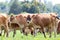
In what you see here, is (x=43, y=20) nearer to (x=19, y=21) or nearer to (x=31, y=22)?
(x=31, y=22)

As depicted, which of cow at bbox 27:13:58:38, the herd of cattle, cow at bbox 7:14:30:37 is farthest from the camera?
cow at bbox 7:14:30:37

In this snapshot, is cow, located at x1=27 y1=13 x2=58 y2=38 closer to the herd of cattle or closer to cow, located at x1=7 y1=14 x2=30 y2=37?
the herd of cattle

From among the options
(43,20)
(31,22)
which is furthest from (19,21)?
(43,20)

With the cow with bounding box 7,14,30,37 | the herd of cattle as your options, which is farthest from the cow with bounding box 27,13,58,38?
the cow with bounding box 7,14,30,37

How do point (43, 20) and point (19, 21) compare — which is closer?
point (43, 20)

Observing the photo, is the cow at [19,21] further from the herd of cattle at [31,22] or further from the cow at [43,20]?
the cow at [43,20]

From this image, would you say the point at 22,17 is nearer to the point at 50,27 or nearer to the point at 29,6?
the point at 50,27

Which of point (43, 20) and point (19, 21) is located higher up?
point (43, 20)

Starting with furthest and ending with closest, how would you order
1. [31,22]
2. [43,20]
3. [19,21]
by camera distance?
[19,21], [31,22], [43,20]

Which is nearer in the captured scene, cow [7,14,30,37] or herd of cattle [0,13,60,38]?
herd of cattle [0,13,60,38]

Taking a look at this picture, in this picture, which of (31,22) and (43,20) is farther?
(31,22)

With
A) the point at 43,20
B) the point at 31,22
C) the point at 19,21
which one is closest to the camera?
the point at 43,20

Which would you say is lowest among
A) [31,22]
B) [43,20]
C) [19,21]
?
[19,21]

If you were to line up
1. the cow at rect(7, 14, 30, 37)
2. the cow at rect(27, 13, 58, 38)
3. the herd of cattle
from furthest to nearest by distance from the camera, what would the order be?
the cow at rect(7, 14, 30, 37)
the cow at rect(27, 13, 58, 38)
the herd of cattle
